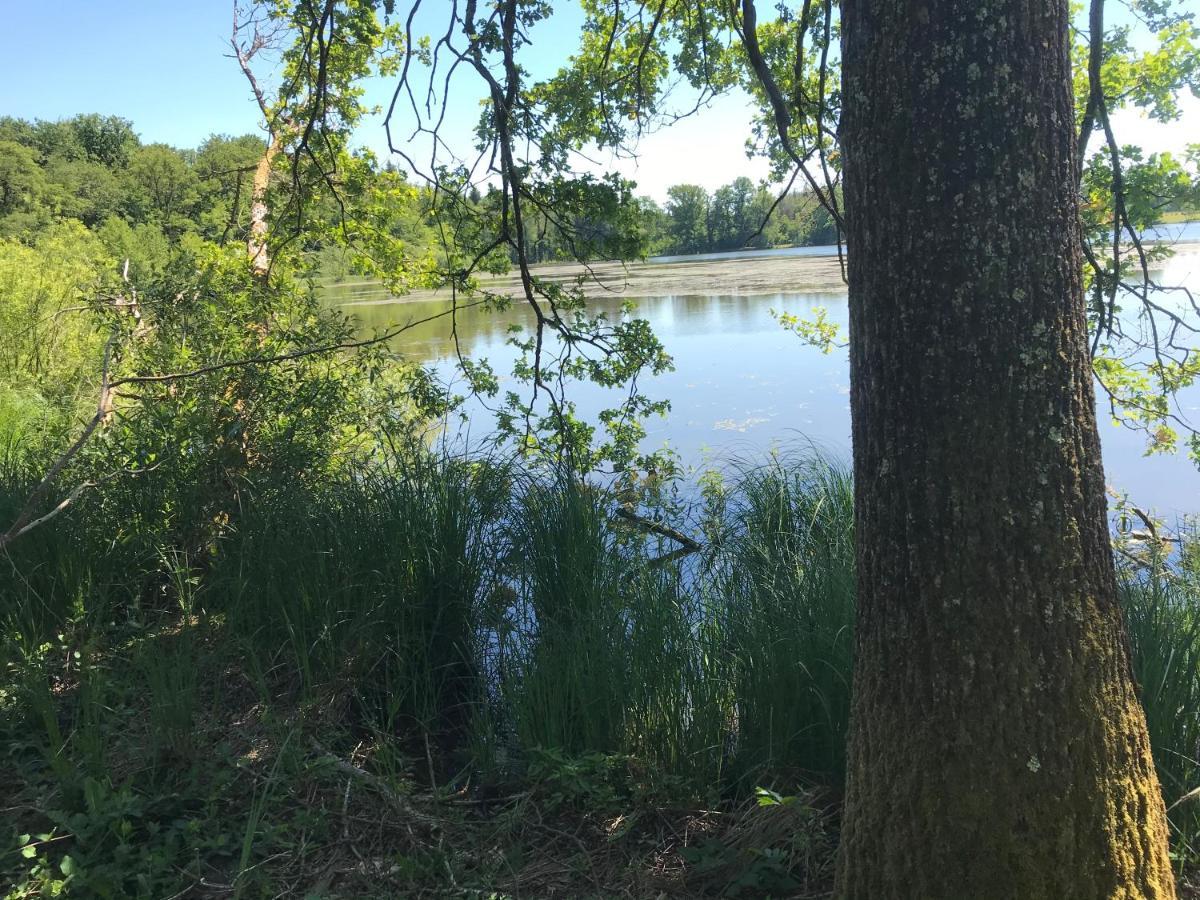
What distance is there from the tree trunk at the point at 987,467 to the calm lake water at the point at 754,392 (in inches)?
125

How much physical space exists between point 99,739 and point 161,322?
2.68 meters

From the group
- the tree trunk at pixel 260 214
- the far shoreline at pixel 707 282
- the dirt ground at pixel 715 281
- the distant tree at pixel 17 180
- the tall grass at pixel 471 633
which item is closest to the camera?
the tall grass at pixel 471 633

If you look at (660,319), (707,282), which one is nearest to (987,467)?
(660,319)

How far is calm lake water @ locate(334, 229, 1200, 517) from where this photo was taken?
7.41 metres

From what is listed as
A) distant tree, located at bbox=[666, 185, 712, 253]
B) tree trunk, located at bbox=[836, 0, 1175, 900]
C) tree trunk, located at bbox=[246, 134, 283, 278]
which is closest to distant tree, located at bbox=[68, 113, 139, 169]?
distant tree, located at bbox=[666, 185, 712, 253]

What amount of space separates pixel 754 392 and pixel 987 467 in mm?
9131

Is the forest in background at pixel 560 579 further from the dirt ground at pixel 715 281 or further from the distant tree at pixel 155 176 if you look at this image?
the distant tree at pixel 155 176

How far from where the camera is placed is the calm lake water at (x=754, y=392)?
741 cm

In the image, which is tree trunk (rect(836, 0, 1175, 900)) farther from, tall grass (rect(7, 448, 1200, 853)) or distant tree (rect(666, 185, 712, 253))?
distant tree (rect(666, 185, 712, 253))

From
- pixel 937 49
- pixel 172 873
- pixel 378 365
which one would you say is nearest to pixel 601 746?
pixel 172 873

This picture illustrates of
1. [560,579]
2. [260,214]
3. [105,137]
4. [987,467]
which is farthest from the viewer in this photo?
[105,137]

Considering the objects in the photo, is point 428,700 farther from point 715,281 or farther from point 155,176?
point 155,176

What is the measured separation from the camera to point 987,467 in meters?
1.39

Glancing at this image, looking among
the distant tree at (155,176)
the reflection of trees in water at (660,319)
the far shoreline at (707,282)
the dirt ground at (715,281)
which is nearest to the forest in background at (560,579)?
the reflection of trees in water at (660,319)
